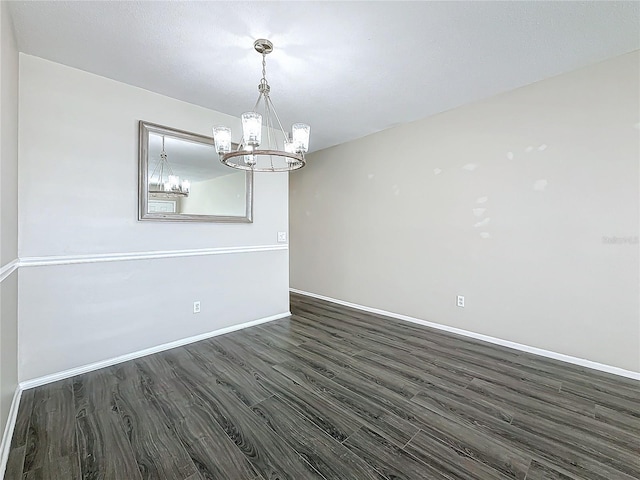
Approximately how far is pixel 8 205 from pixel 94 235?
2.60 feet

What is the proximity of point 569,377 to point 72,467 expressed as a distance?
342 centimetres

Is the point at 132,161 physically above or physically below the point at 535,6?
below

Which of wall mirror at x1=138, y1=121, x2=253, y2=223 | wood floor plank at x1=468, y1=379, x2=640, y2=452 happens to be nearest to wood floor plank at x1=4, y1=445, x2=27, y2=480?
wall mirror at x1=138, y1=121, x2=253, y2=223

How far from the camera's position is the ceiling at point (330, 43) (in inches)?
71.3

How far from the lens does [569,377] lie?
2.34m

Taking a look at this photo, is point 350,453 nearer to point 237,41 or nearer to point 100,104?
point 237,41

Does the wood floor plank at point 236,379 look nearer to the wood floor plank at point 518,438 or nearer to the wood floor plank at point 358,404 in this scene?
the wood floor plank at point 358,404

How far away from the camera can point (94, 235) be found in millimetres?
2482

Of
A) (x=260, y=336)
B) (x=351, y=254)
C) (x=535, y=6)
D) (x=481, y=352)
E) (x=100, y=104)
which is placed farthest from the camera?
(x=351, y=254)

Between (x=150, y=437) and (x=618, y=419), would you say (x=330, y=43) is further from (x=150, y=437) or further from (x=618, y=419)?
(x=618, y=419)

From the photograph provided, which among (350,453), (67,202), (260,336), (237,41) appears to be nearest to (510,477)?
(350,453)

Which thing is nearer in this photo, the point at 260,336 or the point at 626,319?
the point at 626,319

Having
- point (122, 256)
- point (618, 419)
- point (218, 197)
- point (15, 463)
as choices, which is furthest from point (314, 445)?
point (218, 197)

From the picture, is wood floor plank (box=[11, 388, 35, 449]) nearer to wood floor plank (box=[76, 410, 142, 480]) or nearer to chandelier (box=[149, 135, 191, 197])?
wood floor plank (box=[76, 410, 142, 480])
